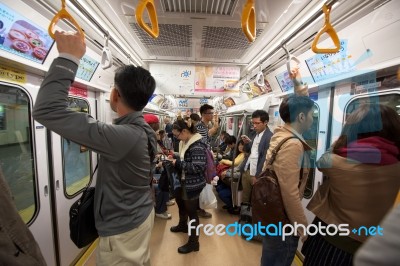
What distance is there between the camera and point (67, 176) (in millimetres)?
2531

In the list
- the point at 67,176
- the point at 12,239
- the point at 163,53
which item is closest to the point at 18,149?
the point at 67,176

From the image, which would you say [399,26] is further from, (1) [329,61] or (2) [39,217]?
(2) [39,217]

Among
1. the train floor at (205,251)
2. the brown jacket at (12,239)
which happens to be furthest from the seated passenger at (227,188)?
the brown jacket at (12,239)

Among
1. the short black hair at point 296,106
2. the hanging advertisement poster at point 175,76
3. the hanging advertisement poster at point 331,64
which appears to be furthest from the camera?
the hanging advertisement poster at point 175,76

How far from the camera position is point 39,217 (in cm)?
198

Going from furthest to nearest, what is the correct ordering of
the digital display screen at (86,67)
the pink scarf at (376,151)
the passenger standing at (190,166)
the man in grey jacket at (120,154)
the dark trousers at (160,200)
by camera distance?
the dark trousers at (160,200) → the passenger standing at (190,166) → the digital display screen at (86,67) → the pink scarf at (376,151) → the man in grey jacket at (120,154)

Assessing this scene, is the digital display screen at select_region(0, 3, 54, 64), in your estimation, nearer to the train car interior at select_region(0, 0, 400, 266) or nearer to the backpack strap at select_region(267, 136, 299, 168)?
the train car interior at select_region(0, 0, 400, 266)

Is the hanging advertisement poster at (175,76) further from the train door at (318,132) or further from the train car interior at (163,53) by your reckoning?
the train door at (318,132)

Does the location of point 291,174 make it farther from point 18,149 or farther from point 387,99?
point 18,149

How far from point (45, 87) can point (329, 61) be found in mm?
2811

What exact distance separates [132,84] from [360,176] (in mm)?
1401

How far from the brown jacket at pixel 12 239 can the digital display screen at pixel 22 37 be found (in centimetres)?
138

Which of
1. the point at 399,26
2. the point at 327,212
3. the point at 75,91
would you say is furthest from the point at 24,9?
the point at 399,26

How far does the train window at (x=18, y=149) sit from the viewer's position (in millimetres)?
1679
